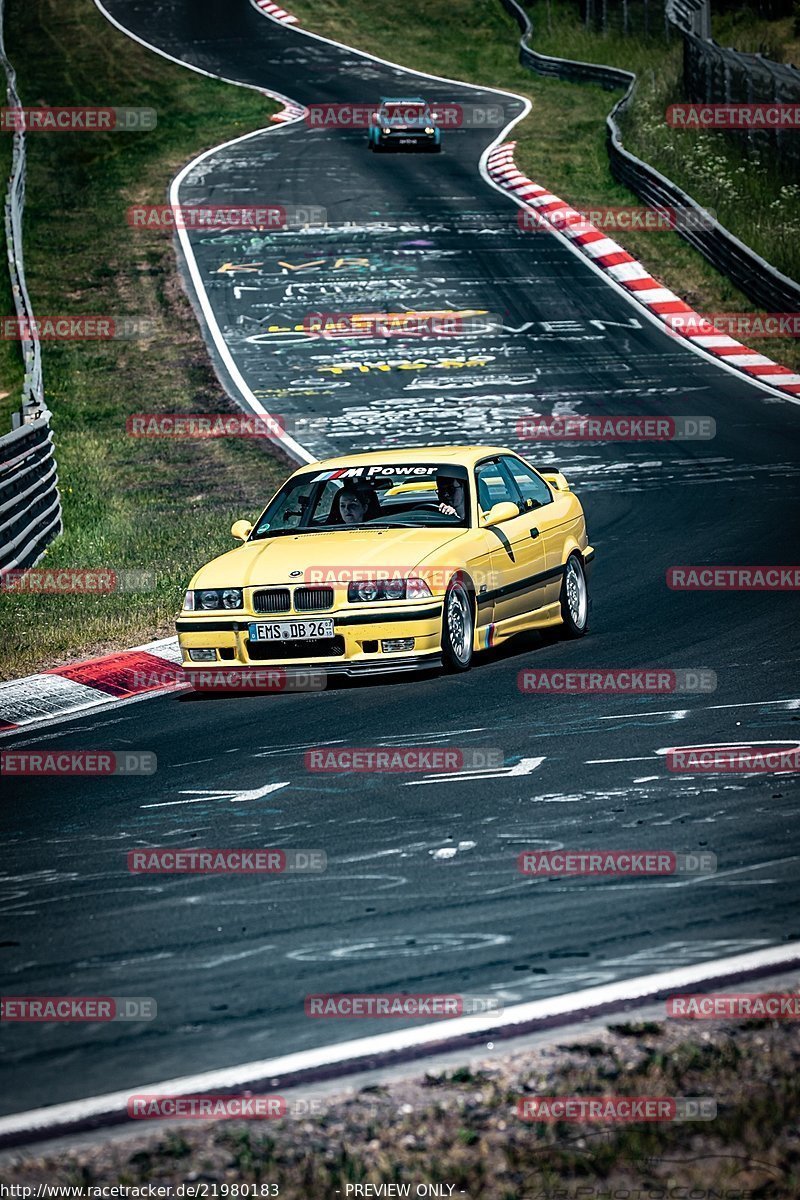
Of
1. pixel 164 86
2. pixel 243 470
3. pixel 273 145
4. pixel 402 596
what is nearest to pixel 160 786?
pixel 402 596

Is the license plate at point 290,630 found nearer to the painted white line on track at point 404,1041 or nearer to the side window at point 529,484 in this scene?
the side window at point 529,484

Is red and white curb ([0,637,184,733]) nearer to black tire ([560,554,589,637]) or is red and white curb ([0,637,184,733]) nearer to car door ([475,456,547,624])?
car door ([475,456,547,624])

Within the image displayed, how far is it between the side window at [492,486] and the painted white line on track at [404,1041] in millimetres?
6823

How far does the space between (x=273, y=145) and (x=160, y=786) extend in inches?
1359

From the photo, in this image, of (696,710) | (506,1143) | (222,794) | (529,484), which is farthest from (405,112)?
(506,1143)

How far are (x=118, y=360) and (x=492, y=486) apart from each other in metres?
16.1

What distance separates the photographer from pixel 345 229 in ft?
112

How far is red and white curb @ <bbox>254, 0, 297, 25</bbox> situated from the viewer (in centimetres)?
5944

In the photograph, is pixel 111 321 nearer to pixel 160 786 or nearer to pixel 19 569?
pixel 19 569

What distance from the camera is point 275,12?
60.8 m

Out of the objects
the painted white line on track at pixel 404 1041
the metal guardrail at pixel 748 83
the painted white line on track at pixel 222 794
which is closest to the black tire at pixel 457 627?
the painted white line on track at pixel 222 794

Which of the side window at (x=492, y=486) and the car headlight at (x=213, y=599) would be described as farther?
the side window at (x=492, y=486)

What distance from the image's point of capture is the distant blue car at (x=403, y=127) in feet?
132

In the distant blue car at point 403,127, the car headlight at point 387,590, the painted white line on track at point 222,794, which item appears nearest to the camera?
the painted white line on track at point 222,794
